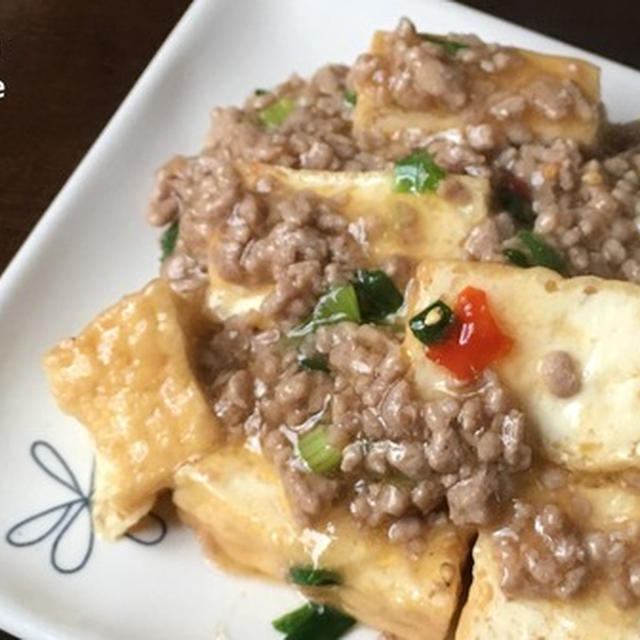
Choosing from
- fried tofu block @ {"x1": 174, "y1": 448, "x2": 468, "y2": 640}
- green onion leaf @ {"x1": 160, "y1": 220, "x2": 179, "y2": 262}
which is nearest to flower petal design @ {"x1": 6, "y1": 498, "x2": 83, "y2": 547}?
fried tofu block @ {"x1": 174, "y1": 448, "x2": 468, "y2": 640}

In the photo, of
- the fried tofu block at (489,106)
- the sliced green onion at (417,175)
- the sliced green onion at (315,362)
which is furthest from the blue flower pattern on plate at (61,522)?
the fried tofu block at (489,106)

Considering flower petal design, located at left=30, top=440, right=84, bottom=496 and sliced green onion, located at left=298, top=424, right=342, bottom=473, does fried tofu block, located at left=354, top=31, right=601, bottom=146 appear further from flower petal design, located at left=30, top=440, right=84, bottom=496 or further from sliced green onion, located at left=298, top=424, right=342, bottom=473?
flower petal design, located at left=30, top=440, right=84, bottom=496

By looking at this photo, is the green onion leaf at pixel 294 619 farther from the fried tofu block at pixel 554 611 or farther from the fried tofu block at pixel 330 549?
the fried tofu block at pixel 554 611

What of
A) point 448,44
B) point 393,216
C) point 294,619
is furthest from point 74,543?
point 448,44

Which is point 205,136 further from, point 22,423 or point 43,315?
point 22,423

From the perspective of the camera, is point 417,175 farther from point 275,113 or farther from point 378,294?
point 275,113

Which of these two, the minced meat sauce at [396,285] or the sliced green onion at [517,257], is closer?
the minced meat sauce at [396,285]
